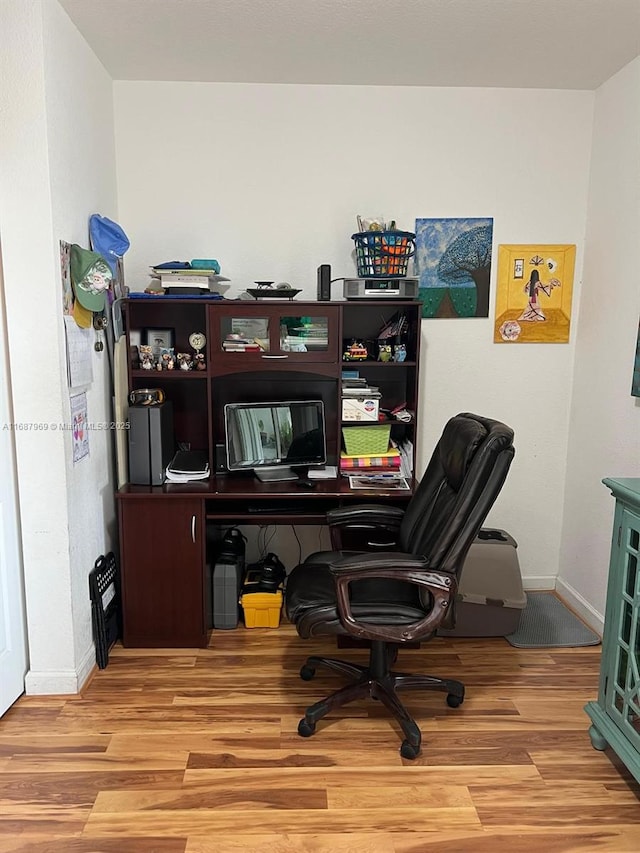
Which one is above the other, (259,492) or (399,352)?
(399,352)

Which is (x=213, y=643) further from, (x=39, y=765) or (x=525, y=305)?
(x=525, y=305)

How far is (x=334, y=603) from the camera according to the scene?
7.01 ft

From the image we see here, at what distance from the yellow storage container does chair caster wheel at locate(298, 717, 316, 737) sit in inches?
31.8

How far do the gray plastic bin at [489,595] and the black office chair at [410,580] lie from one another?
515mm

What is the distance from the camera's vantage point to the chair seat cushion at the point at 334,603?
6.89 feet

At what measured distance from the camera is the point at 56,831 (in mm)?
1798

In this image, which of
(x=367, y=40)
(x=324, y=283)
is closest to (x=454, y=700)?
(x=324, y=283)

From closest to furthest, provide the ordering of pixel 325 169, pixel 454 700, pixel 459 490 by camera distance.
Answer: pixel 459 490
pixel 454 700
pixel 325 169

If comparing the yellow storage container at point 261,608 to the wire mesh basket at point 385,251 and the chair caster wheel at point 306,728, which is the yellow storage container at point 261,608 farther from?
the wire mesh basket at point 385,251

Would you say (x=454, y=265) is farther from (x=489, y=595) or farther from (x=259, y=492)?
(x=489, y=595)

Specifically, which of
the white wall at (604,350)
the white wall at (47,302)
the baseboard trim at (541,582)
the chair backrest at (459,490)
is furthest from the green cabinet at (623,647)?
the white wall at (47,302)

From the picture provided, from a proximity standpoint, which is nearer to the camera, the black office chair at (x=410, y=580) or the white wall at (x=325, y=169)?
the black office chair at (x=410, y=580)

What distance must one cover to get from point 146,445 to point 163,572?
22.7 inches

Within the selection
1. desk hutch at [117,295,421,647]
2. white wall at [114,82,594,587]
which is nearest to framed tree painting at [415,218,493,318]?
white wall at [114,82,594,587]
